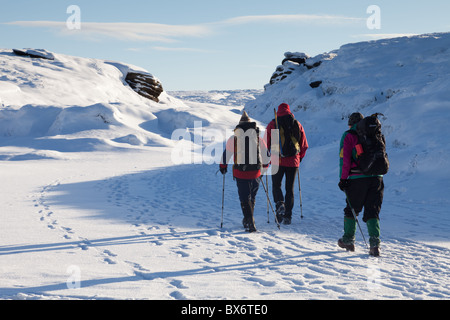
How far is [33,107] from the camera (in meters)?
32.1

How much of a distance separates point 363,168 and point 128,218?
15.5 ft

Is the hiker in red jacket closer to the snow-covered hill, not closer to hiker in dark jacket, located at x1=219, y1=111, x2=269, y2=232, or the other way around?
the snow-covered hill

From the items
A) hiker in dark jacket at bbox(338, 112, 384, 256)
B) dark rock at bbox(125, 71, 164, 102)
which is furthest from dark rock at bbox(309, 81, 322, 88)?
hiker in dark jacket at bbox(338, 112, 384, 256)

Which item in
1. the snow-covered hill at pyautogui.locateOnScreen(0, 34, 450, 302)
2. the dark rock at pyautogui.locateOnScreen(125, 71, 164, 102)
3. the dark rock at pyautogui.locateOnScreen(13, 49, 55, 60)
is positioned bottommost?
the snow-covered hill at pyautogui.locateOnScreen(0, 34, 450, 302)

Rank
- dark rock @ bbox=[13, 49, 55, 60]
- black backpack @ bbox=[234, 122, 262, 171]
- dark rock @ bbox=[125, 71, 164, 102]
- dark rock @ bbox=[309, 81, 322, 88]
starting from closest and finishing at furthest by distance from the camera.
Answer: black backpack @ bbox=[234, 122, 262, 171]
dark rock @ bbox=[309, 81, 322, 88]
dark rock @ bbox=[125, 71, 164, 102]
dark rock @ bbox=[13, 49, 55, 60]

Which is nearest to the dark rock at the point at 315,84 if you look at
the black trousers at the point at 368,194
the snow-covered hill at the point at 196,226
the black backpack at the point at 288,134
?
the snow-covered hill at the point at 196,226

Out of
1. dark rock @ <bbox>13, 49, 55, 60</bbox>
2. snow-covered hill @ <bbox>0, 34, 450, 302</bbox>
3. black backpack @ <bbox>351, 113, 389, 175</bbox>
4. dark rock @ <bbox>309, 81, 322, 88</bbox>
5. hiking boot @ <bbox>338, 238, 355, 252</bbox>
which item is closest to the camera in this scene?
snow-covered hill @ <bbox>0, 34, 450, 302</bbox>

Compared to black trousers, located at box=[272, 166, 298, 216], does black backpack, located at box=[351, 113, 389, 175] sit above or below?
above

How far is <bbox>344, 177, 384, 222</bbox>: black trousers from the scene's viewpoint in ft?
17.9

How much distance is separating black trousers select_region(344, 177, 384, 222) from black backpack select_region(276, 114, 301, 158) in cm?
200

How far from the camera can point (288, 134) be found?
291 inches

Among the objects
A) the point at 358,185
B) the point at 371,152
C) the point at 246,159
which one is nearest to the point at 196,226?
the point at 246,159

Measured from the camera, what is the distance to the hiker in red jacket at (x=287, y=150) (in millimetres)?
7391

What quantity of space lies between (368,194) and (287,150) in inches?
84.2
